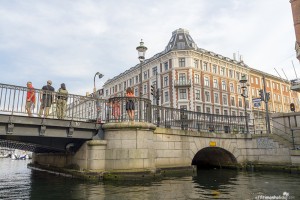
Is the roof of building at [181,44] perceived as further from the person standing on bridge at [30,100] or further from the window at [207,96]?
the person standing on bridge at [30,100]

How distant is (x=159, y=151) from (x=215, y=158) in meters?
7.47

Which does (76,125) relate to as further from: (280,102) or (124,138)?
(280,102)

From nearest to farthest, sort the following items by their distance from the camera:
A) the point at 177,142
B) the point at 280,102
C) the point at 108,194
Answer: the point at 108,194 → the point at 177,142 → the point at 280,102

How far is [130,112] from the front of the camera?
11930 millimetres

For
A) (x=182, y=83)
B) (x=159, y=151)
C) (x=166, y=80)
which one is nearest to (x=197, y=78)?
(x=182, y=83)

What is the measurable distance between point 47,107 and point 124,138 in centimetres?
393

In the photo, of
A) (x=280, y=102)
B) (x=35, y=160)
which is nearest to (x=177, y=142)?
(x=35, y=160)

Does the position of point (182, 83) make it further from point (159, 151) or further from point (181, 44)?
point (159, 151)

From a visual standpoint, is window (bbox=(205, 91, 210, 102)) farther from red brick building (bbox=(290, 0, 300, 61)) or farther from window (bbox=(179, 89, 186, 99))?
red brick building (bbox=(290, 0, 300, 61))

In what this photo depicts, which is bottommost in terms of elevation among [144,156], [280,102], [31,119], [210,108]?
[144,156]

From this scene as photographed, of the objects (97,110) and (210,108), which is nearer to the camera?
(97,110)

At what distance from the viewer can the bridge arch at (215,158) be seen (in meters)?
17.0

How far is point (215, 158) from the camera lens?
730 inches

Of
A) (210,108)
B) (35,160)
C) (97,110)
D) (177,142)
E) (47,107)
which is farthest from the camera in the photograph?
(210,108)
